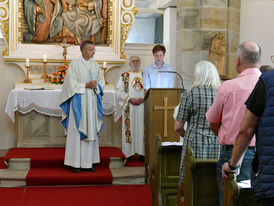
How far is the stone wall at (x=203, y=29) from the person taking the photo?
8523mm

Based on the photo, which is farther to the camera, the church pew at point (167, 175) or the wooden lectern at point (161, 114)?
the wooden lectern at point (161, 114)

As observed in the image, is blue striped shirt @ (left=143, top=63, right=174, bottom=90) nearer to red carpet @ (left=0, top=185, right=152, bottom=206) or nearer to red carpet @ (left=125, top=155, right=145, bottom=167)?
red carpet @ (left=125, top=155, right=145, bottom=167)

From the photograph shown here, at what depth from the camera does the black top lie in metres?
2.27

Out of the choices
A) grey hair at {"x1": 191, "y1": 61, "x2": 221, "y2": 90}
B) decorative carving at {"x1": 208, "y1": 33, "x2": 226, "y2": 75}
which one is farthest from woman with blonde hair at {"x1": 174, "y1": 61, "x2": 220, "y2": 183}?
decorative carving at {"x1": 208, "y1": 33, "x2": 226, "y2": 75}

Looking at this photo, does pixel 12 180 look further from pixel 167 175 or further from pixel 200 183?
pixel 200 183

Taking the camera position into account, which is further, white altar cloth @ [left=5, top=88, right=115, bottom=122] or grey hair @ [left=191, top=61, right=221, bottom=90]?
white altar cloth @ [left=5, top=88, right=115, bottom=122]

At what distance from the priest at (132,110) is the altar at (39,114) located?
25.8 inches

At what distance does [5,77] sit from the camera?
28.8ft

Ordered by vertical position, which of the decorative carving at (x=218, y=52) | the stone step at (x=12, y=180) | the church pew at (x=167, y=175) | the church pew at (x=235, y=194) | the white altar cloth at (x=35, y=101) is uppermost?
the decorative carving at (x=218, y=52)

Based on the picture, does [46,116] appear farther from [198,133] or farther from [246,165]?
[246,165]

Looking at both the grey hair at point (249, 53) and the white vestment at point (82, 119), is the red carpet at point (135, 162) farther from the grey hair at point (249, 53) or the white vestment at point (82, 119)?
the grey hair at point (249, 53)

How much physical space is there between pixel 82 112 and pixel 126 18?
10.7 ft

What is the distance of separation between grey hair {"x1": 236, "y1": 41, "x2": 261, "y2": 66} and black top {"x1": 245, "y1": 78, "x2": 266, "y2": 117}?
2.05 ft

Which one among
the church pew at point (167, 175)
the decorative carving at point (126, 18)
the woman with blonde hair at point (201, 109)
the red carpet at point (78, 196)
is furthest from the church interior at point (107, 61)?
the woman with blonde hair at point (201, 109)
